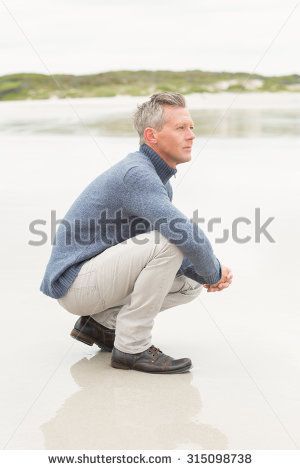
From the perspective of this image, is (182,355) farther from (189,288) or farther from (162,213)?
(162,213)

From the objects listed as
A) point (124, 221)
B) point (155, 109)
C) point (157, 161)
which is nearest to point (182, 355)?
point (124, 221)

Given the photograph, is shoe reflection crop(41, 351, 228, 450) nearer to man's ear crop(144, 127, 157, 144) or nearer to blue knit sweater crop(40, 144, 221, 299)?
blue knit sweater crop(40, 144, 221, 299)

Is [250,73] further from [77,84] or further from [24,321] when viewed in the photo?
[24,321]

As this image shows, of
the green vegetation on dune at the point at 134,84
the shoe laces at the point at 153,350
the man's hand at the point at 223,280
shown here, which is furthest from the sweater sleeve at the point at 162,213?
the green vegetation on dune at the point at 134,84

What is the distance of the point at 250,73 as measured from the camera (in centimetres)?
1928

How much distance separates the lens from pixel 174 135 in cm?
291

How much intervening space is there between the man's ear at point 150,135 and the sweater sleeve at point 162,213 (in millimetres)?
159

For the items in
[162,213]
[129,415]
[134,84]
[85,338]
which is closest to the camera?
[129,415]

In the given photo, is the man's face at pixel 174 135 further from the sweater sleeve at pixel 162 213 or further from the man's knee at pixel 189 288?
the man's knee at pixel 189 288

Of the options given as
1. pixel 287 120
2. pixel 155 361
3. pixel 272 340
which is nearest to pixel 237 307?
pixel 272 340

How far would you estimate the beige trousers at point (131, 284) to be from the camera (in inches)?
109

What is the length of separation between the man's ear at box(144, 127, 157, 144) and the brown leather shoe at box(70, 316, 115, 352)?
0.62 m

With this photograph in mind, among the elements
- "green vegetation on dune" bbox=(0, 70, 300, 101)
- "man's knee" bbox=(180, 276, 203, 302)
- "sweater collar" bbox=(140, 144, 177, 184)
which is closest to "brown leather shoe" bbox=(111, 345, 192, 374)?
"man's knee" bbox=(180, 276, 203, 302)

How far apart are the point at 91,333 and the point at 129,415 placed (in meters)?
0.56
